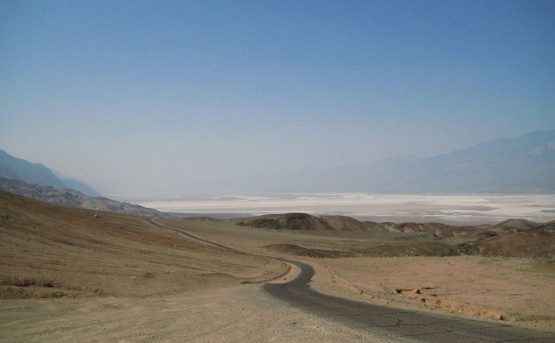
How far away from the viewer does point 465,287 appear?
20.5 meters

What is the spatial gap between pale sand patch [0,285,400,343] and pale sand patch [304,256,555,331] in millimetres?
5628

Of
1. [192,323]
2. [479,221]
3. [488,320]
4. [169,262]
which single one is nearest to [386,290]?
[488,320]

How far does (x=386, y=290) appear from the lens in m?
19.7

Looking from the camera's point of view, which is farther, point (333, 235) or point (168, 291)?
point (333, 235)

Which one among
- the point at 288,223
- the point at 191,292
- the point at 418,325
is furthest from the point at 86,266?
the point at 288,223

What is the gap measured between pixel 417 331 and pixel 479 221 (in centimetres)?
10872

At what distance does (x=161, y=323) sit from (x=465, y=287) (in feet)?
55.0

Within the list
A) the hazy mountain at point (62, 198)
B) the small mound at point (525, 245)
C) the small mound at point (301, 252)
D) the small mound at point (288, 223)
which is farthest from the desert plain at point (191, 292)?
the hazy mountain at point (62, 198)

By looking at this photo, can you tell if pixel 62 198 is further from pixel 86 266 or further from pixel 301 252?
pixel 86 266

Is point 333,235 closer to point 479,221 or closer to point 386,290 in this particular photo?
point 479,221

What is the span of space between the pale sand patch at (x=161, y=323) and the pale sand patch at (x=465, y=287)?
18.5 ft

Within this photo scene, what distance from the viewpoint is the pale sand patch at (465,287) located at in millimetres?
13148

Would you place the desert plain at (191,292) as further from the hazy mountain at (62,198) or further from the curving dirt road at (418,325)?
the hazy mountain at (62,198)

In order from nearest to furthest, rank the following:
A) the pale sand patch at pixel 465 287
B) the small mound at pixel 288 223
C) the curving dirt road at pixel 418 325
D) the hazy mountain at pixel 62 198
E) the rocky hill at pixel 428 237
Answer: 1. the curving dirt road at pixel 418 325
2. the pale sand patch at pixel 465 287
3. the rocky hill at pixel 428 237
4. the small mound at pixel 288 223
5. the hazy mountain at pixel 62 198
